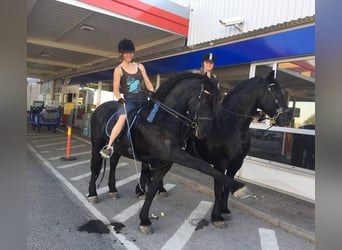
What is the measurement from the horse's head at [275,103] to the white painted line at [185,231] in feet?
6.65

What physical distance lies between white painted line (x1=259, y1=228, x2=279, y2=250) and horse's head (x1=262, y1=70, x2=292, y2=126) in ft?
5.42

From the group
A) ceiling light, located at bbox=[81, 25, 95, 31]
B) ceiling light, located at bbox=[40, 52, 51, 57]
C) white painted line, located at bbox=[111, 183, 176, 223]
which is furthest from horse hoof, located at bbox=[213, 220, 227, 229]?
ceiling light, located at bbox=[40, 52, 51, 57]

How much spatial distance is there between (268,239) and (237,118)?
1.80 metres

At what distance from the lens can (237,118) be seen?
446 centimetres

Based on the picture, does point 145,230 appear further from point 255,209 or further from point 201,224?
point 255,209

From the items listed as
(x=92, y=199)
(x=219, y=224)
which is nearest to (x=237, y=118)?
(x=219, y=224)

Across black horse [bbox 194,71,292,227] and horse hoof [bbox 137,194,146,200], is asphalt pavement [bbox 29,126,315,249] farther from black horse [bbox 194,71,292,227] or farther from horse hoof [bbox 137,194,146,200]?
horse hoof [bbox 137,194,146,200]

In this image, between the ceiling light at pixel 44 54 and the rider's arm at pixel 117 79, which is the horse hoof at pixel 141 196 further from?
the ceiling light at pixel 44 54

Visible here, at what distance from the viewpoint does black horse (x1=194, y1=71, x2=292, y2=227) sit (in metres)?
4.33

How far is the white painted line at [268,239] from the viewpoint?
391 cm

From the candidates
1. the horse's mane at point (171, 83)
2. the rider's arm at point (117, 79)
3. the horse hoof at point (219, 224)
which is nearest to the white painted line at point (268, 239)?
the horse hoof at point (219, 224)

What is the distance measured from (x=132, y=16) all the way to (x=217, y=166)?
5327mm
